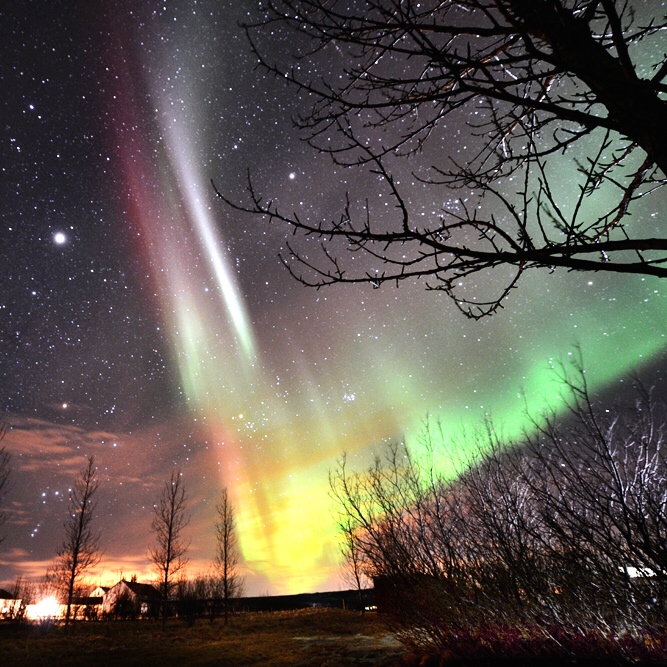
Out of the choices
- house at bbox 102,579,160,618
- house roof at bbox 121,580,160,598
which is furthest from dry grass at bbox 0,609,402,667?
house roof at bbox 121,580,160,598

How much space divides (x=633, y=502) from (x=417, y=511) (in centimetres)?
487

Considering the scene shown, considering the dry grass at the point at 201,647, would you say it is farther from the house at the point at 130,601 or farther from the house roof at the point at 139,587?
the house roof at the point at 139,587

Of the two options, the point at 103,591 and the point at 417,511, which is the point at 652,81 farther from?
the point at 103,591

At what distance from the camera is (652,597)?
3.54 metres

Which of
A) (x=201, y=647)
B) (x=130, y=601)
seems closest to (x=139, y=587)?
(x=130, y=601)

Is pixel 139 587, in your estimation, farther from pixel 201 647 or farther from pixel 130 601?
pixel 201 647

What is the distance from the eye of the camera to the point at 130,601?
37188 mm

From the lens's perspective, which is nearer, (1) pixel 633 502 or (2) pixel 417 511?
(1) pixel 633 502

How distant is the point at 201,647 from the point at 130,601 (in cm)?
2822

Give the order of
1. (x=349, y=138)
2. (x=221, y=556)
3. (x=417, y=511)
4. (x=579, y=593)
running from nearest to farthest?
(x=349, y=138) < (x=579, y=593) < (x=417, y=511) < (x=221, y=556)

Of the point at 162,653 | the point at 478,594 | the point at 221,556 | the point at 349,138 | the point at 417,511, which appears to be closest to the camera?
the point at 349,138

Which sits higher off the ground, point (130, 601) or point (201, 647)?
point (130, 601)

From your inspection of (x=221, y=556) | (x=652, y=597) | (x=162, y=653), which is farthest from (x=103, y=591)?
(x=652, y=597)

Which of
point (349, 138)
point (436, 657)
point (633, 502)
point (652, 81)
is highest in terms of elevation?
point (349, 138)
